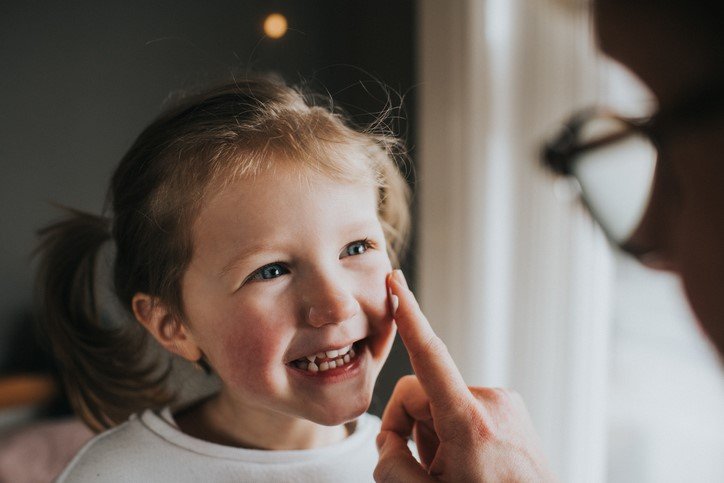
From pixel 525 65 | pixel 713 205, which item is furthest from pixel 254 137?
pixel 525 65

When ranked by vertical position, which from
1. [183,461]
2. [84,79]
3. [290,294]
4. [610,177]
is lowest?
[183,461]

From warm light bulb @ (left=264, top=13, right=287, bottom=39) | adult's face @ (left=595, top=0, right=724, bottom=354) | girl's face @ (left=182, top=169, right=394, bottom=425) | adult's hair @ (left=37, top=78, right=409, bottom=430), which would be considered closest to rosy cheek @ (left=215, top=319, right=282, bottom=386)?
girl's face @ (left=182, top=169, right=394, bottom=425)

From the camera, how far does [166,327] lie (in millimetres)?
808

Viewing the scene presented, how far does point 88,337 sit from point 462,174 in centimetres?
89

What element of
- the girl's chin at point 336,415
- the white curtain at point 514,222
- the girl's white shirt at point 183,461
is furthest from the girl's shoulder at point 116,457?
the white curtain at point 514,222

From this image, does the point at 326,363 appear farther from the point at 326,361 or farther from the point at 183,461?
the point at 183,461

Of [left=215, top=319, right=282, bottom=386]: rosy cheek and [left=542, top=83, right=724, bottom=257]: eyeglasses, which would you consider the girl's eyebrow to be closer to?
[left=215, top=319, right=282, bottom=386]: rosy cheek

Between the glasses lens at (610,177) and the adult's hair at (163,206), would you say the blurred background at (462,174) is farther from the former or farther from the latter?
the glasses lens at (610,177)

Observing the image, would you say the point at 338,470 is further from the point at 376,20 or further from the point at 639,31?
the point at 376,20

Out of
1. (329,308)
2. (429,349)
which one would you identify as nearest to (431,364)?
(429,349)

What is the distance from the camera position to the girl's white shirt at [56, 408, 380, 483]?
2.59 feet

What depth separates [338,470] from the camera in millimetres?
820

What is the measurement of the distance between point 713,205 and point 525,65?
1.00 m

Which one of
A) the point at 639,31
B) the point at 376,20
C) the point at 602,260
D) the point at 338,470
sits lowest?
the point at 338,470
